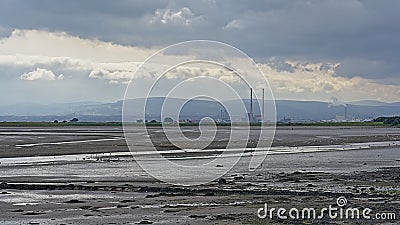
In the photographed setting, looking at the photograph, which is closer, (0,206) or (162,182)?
(0,206)

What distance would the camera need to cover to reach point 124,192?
26984mm

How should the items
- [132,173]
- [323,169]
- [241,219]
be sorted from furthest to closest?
1. [323,169]
2. [132,173]
3. [241,219]

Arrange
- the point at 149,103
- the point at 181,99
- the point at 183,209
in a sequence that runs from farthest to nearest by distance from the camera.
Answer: the point at 149,103 < the point at 181,99 < the point at 183,209

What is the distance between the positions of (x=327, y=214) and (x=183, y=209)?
4.81 meters

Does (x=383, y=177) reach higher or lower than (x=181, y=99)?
lower

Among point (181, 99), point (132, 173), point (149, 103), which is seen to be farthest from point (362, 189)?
point (132, 173)

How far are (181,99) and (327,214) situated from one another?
11752mm

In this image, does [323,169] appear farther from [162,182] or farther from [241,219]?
[241,219]

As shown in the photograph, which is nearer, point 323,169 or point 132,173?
point 132,173

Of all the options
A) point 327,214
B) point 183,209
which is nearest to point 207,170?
point 183,209

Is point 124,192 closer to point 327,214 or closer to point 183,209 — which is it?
point 183,209

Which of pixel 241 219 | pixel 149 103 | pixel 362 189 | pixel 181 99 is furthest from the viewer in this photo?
pixel 149 103

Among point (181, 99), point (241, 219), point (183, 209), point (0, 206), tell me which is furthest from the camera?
point (181, 99)

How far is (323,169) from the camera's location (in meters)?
38.4
